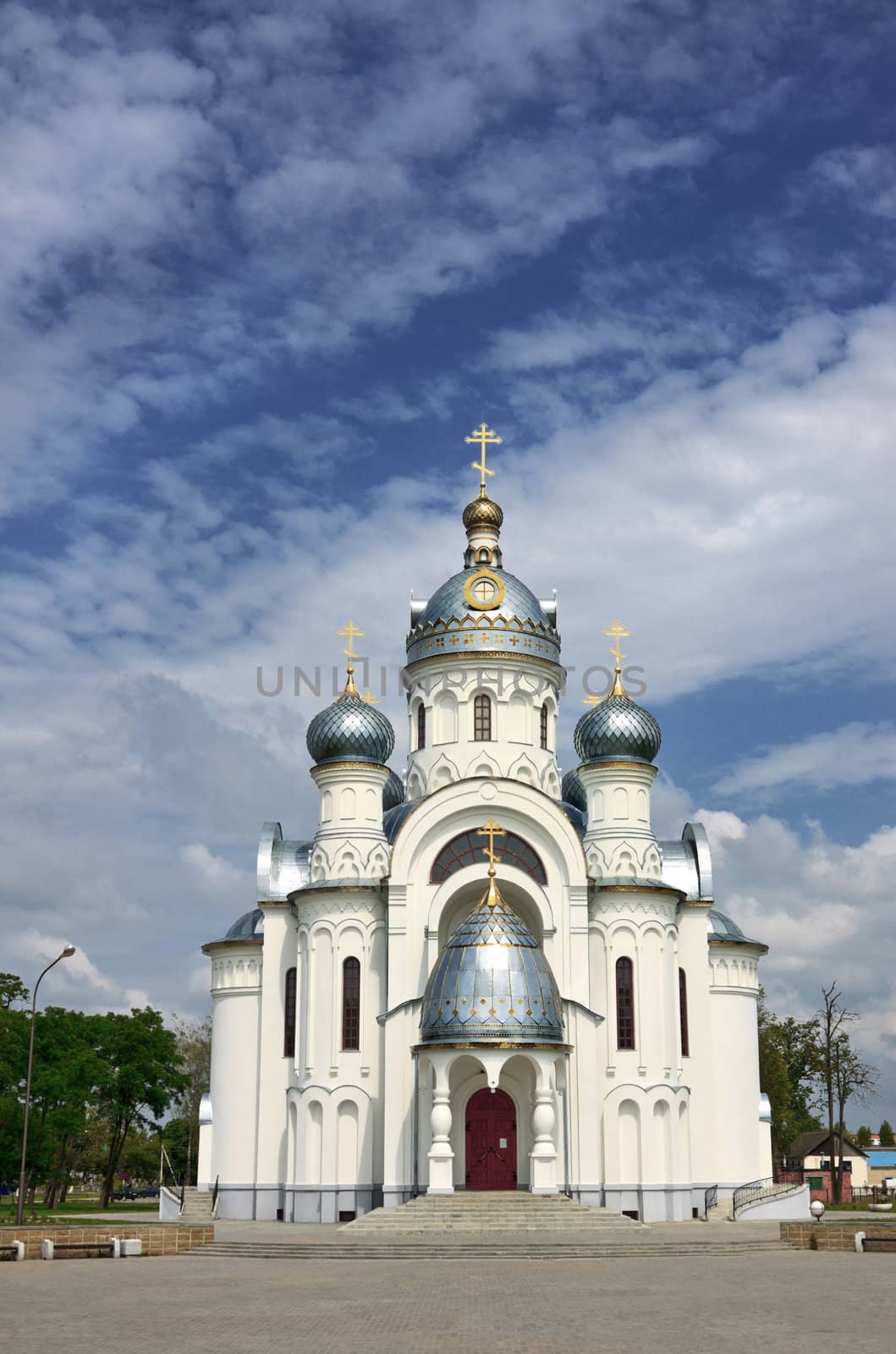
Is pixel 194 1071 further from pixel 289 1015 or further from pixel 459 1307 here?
pixel 459 1307

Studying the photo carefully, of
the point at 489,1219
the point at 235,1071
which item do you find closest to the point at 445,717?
the point at 235,1071

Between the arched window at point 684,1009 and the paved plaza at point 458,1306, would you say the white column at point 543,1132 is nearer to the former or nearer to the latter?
the arched window at point 684,1009

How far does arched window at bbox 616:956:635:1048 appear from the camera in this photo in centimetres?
3331

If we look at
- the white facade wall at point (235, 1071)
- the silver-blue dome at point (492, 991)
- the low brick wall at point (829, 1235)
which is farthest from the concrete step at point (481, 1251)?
the white facade wall at point (235, 1071)

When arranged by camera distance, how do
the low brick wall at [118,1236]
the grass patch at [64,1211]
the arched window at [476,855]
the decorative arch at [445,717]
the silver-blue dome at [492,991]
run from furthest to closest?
the grass patch at [64,1211]
the decorative arch at [445,717]
the arched window at [476,855]
the silver-blue dome at [492,991]
the low brick wall at [118,1236]

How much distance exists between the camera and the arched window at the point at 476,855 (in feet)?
112

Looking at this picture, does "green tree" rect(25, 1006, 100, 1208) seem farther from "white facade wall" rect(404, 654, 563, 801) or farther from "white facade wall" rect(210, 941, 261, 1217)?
"white facade wall" rect(404, 654, 563, 801)

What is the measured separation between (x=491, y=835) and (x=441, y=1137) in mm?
6595

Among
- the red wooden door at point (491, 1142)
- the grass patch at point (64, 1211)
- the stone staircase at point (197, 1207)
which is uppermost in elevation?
the red wooden door at point (491, 1142)

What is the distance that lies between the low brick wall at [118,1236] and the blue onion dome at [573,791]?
1688 centimetres

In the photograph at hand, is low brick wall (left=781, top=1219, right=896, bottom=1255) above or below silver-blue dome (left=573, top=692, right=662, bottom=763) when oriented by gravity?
below

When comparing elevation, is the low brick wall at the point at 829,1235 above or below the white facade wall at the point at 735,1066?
below

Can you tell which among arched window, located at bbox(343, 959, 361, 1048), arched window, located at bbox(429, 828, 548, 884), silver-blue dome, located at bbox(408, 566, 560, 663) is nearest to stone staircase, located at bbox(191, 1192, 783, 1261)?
arched window, located at bbox(343, 959, 361, 1048)

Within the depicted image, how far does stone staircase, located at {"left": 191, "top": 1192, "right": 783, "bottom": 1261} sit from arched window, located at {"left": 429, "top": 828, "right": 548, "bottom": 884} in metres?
7.45
